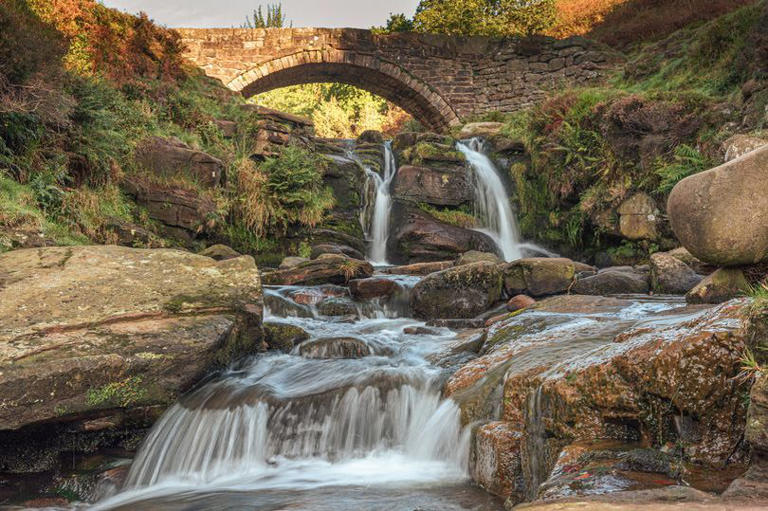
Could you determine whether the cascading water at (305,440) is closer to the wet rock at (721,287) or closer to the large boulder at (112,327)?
the large boulder at (112,327)

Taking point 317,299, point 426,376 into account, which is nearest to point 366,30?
point 317,299

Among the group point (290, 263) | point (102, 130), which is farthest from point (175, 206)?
point (290, 263)

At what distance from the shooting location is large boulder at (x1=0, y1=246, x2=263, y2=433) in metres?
3.68

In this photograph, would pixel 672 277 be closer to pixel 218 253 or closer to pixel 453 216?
pixel 453 216

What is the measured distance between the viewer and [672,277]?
6.93m

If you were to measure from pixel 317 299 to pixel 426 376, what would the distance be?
344 centimetres

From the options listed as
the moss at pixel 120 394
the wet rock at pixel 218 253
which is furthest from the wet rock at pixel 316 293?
the moss at pixel 120 394

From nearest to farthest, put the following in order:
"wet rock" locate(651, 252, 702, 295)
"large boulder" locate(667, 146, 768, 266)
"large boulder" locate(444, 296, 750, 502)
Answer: "large boulder" locate(444, 296, 750, 502) < "large boulder" locate(667, 146, 768, 266) < "wet rock" locate(651, 252, 702, 295)

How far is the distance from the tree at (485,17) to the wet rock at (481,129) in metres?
6.39

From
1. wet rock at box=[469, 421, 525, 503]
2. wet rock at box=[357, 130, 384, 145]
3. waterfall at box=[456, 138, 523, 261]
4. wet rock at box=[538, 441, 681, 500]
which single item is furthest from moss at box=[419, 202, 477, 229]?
wet rock at box=[538, 441, 681, 500]

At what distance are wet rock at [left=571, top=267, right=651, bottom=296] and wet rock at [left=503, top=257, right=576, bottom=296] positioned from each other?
0.63 feet

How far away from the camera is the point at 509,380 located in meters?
3.25

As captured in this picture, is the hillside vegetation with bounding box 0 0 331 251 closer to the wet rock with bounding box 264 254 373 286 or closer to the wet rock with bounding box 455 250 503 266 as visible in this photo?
the wet rock with bounding box 264 254 373 286

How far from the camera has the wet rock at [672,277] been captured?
6.88 m
